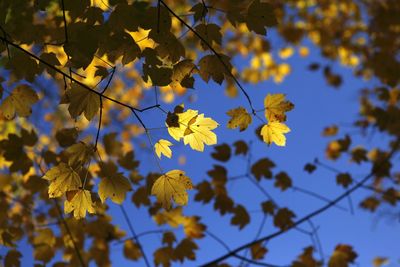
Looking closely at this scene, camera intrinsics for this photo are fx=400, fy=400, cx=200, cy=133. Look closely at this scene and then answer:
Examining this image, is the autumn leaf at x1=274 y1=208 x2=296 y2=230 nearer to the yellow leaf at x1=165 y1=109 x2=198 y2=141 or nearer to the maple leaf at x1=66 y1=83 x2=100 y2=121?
the yellow leaf at x1=165 y1=109 x2=198 y2=141

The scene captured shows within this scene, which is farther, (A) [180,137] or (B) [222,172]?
(B) [222,172]

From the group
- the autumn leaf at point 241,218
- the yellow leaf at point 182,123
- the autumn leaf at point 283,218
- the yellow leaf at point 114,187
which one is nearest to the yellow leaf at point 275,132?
the yellow leaf at point 182,123

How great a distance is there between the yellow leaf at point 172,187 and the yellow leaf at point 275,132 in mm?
397

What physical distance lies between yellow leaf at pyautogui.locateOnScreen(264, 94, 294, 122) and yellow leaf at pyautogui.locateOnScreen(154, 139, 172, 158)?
465mm

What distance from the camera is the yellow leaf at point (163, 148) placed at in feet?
5.41

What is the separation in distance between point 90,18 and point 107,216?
1968 millimetres

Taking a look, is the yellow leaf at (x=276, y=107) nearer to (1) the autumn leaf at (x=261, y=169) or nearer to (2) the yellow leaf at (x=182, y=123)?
(2) the yellow leaf at (x=182, y=123)

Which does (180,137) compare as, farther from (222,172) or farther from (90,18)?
(222,172)

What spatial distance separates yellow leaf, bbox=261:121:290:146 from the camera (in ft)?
5.76

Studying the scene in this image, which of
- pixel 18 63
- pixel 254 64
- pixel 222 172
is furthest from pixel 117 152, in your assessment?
pixel 254 64

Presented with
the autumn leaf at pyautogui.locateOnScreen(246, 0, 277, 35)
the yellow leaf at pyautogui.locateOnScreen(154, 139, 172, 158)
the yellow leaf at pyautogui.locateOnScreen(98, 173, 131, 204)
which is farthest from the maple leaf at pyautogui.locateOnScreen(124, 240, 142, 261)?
the autumn leaf at pyautogui.locateOnScreen(246, 0, 277, 35)

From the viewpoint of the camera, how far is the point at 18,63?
1727mm

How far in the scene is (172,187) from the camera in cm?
170

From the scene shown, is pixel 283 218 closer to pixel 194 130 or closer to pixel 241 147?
pixel 241 147
